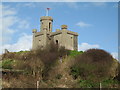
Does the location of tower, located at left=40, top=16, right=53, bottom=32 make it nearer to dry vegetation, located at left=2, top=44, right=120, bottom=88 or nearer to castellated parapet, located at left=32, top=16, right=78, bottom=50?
castellated parapet, located at left=32, top=16, right=78, bottom=50

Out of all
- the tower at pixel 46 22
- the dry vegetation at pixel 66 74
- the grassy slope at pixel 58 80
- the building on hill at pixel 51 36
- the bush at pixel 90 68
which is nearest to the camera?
the grassy slope at pixel 58 80

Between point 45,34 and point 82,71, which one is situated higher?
point 45,34

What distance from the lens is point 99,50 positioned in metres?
22.1

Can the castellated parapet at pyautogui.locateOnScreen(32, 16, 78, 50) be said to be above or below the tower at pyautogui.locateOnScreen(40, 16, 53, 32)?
below

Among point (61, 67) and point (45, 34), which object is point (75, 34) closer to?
point (45, 34)

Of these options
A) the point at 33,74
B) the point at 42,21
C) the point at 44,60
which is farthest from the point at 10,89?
the point at 42,21

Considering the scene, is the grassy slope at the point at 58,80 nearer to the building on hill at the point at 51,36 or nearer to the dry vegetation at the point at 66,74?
the dry vegetation at the point at 66,74

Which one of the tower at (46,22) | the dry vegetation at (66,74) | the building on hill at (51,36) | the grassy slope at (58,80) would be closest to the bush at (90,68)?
the dry vegetation at (66,74)

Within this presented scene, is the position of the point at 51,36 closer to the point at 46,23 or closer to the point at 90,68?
the point at 46,23

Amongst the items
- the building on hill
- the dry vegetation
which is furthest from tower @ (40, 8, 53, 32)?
the dry vegetation

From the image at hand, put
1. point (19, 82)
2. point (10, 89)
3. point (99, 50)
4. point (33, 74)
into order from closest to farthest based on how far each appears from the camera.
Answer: point (10, 89) < point (19, 82) < point (33, 74) < point (99, 50)

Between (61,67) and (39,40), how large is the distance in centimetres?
1834

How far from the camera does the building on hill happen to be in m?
33.1

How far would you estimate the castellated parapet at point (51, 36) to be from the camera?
33125 millimetres
